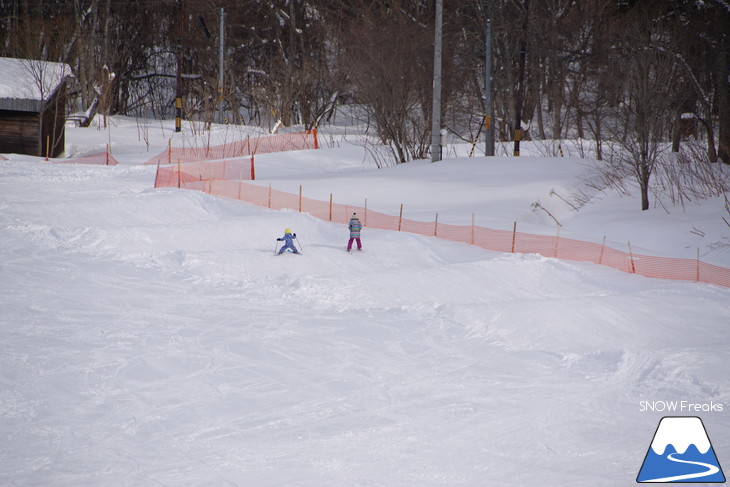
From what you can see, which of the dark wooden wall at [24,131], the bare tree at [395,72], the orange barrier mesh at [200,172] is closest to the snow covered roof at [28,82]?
the dark wooden wall at [24,131]

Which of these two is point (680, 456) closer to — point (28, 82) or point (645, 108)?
point (645, 108)

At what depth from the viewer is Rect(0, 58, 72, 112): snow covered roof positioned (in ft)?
109

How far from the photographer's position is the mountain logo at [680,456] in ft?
23.7

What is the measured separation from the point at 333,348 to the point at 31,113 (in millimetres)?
28440

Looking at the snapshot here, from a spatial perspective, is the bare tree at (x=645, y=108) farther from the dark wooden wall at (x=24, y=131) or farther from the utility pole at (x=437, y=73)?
the dark wooden wall at (x=24, y=131)

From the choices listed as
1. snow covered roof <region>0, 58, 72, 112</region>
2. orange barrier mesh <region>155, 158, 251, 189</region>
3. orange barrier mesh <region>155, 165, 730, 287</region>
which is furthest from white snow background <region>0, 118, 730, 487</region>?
snow covered roof <region>0, 58, 72, 112</region>

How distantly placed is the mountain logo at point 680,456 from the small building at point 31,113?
102 ft

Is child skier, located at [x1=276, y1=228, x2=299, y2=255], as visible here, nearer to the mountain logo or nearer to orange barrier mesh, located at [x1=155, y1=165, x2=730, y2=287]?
orange barrier mesh, located at [x1=155, y1=165, x2=730, y2=287]

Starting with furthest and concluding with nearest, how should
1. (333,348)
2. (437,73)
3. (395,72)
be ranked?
(395,72)
(437,73)
(333,348)

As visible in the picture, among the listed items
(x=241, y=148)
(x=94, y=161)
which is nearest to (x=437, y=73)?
(x=241, y=148)

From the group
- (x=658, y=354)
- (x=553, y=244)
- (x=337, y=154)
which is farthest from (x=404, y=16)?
(x=658, y=354)

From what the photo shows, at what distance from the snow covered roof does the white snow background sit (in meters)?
13.3

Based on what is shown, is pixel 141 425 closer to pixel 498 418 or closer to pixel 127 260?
pixel 498 418

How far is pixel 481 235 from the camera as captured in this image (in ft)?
62.3
